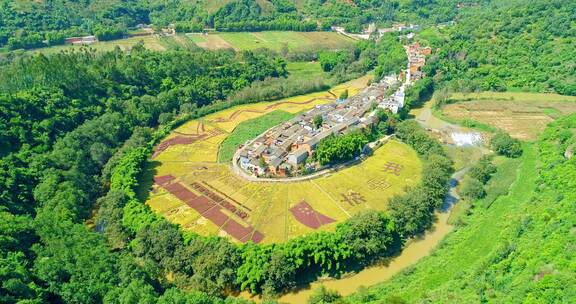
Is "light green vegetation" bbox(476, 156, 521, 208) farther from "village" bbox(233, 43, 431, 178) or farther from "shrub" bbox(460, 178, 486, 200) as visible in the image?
"village" bbox(233, 43, 431, 178)

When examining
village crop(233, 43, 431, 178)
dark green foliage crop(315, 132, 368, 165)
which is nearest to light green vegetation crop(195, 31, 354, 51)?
village crop(233, 43, 431, 178)

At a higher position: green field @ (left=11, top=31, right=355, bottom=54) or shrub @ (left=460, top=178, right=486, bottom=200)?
green field @ (left=11, top=31, right=355, bottom=54)

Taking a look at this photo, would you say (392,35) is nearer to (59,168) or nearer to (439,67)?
(439,67)

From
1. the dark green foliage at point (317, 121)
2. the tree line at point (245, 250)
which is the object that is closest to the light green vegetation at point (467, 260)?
the tree line at point (245, 250)

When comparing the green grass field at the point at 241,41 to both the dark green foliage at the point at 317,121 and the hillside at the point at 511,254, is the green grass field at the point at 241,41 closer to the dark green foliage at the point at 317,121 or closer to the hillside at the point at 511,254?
the dark green foliage at the point at 317,121

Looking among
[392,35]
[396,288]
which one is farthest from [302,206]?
[392,35]

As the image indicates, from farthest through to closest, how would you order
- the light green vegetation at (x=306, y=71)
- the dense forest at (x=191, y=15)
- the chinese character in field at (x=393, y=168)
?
the dense forest at (x=191, y=15)
the light green vegetation at (x=306, y=71)
the chinese character in field at (x=393, y=168)

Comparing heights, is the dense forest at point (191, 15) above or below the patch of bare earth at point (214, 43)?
above
